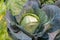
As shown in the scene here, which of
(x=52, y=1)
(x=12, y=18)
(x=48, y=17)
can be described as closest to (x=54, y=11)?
(x=48, y=17)

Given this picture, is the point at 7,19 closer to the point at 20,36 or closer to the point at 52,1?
the point at 20,36

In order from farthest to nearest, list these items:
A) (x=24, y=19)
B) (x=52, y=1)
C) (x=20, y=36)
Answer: (x=52, y=1) < (x=24, y=19) < (x=20, y=36)

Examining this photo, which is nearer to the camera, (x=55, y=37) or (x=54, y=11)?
(x=55, y=37)

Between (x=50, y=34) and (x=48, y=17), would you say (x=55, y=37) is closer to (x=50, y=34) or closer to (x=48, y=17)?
(x=50, y=34)

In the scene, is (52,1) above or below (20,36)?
above

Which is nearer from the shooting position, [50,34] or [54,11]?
[50,34]

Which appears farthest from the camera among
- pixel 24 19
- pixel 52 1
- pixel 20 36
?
pixel 52 1

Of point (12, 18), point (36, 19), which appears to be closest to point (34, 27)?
point (36, 19)

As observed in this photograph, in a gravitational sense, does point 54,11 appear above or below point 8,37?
above

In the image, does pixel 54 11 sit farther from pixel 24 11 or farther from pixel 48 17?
pixel 24 11
